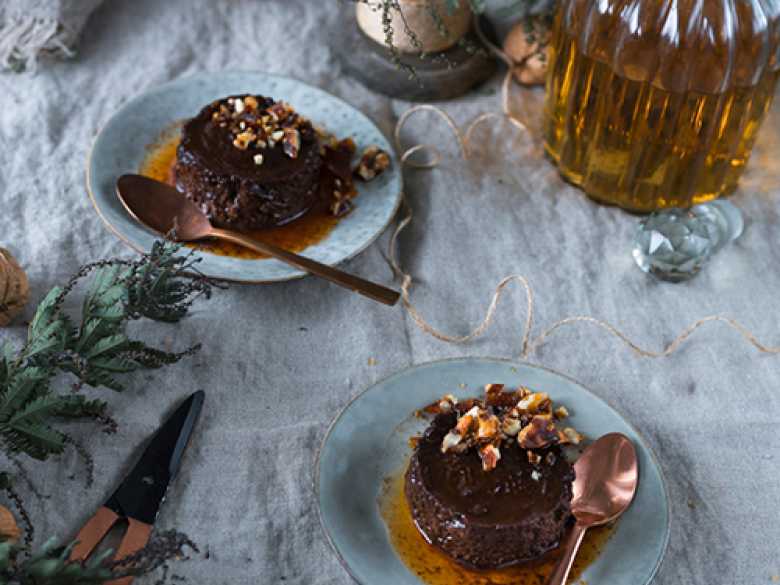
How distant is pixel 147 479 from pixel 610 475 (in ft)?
1.54

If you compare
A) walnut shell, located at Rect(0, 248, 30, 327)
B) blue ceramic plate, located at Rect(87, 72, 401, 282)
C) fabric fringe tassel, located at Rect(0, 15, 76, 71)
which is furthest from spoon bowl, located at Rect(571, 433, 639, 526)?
fabric fringe tassel, located at Rect(0, 15, 76, 71)

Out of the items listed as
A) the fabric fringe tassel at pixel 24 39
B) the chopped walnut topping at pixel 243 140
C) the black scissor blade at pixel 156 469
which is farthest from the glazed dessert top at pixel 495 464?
the fabric fringe tassel at pixel 24 39

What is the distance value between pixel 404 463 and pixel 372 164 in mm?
501

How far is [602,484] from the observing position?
3.41 feet

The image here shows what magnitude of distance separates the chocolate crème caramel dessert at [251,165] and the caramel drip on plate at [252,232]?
0.04ft

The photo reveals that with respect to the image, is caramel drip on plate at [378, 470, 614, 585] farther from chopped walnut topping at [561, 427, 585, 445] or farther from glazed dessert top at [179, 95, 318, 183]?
glazed dessert top at [179, 95, 318, 183]

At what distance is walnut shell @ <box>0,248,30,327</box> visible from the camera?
3.88 ft

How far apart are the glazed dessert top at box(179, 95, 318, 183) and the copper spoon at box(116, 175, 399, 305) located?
0.20 feet

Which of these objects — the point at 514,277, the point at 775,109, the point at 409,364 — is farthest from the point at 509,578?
the point at 775,109

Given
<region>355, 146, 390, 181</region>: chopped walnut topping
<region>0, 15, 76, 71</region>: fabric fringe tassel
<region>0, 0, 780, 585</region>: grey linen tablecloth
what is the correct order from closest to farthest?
<region>0, 0, 780, 585</region>: grey linen tablecloth < <region>355, 146, 390, 181</region>: chopped walnut topping < <region>0, 15, 76, 71</region>: fabric fringe tassel

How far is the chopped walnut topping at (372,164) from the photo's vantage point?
4.66ft

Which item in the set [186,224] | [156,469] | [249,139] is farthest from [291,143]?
[156,469]

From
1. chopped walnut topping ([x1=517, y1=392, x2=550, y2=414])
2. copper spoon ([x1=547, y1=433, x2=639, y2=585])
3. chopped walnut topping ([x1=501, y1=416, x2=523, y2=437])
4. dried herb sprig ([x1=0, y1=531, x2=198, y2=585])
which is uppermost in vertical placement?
dried herb sprig ([x1=0, y1=531, x2=198, y2=585])

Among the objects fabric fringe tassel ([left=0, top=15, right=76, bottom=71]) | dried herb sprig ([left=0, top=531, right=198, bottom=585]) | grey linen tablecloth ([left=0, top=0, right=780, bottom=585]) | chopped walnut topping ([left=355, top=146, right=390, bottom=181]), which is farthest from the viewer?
fabric fringe tassel ([left=0, top=15, right=76, bottom=71])
